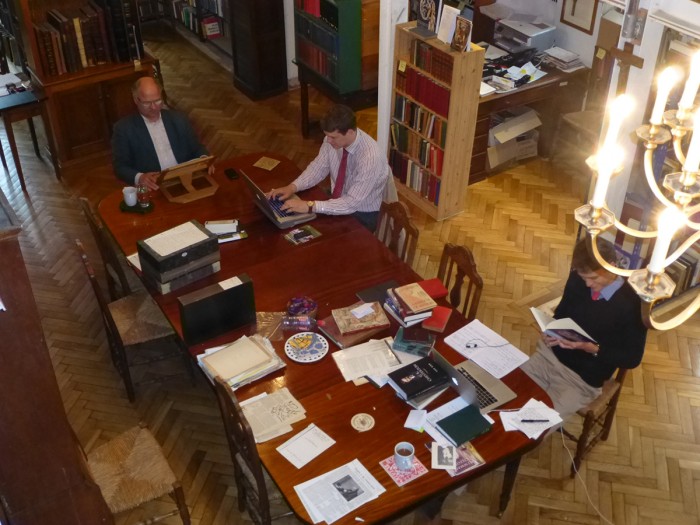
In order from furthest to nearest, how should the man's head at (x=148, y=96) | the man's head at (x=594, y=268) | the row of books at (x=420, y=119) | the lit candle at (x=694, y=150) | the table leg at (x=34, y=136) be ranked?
1. the table leg at (x=34, y=136)
2. the row of books at (x=420, y=119)
3. the man's head at (x=148, y=96)
4. the man's head at (x=594, y=268)
5. the lit candle at (x=694, y=150)

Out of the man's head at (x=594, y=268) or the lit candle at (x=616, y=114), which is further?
the man's head at (x=594, y=268)

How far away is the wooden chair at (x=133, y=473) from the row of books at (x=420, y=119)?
3.42m

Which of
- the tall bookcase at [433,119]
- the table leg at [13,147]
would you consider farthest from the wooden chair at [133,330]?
the tall bookcase at [433,119]

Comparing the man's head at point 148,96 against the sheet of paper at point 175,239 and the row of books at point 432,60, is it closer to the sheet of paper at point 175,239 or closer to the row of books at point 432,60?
the sheet of paper at point 175,239

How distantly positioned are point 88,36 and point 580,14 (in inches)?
173

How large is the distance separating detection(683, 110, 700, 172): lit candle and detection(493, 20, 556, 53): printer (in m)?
4.87

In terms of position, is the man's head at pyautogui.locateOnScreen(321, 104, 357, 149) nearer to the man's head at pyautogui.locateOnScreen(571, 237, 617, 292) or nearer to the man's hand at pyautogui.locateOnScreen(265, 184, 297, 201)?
the man's hand at pyautogui.locateOnScreen(265, 184, 297, 201)

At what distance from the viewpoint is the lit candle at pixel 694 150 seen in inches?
83.7

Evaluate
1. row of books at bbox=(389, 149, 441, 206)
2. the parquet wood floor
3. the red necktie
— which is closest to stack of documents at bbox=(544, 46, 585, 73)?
the parquet wood floor

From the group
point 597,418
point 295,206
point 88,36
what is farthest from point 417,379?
point 88,36

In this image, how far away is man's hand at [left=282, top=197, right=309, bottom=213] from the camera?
4719 mm

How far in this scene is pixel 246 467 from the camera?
369cm

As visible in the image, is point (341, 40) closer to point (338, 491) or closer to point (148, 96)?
point (148, 96)

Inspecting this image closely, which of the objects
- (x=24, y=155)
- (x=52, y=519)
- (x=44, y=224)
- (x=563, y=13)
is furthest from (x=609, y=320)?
(x=24, y=155)
